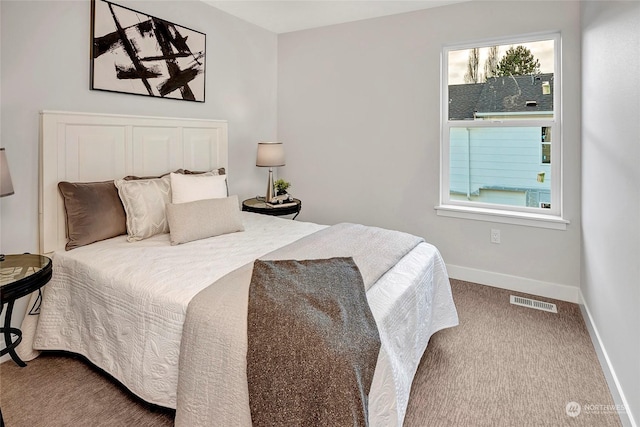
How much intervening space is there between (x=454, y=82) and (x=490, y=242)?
5.04 ft

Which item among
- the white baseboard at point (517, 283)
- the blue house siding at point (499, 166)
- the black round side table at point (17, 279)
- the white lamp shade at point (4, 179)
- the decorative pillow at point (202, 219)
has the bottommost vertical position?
the white baseboard at point (517, 283)

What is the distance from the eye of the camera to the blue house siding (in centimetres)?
311

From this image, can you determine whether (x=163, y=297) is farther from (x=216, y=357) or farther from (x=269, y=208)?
(x=269, y=208)

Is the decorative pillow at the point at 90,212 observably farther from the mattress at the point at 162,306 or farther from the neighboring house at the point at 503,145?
the neighboring house at the point at 503,145

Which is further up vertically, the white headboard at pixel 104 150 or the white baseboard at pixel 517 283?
the white headboard at pixel 104 150

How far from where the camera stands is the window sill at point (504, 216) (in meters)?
2.98

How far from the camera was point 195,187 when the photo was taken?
269 centimetres

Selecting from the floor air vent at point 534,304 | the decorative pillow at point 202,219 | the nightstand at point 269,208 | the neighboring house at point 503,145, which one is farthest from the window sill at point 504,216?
the decorative pillow at point 202,219

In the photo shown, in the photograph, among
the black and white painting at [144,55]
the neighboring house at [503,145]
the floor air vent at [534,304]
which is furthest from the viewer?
the neighboring house at [503,145]

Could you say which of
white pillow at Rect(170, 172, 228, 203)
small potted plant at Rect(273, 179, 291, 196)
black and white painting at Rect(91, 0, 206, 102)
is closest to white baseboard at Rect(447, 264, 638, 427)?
small potted plant at Rect(273, 179, 291, 196)

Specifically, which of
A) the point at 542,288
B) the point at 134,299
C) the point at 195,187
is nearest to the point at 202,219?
the point at 195,187

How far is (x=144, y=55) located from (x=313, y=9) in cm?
163

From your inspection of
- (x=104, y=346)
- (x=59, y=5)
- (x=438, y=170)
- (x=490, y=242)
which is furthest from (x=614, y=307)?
(x=59, y=5)

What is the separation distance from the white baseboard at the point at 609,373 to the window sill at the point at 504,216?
0.70 m
